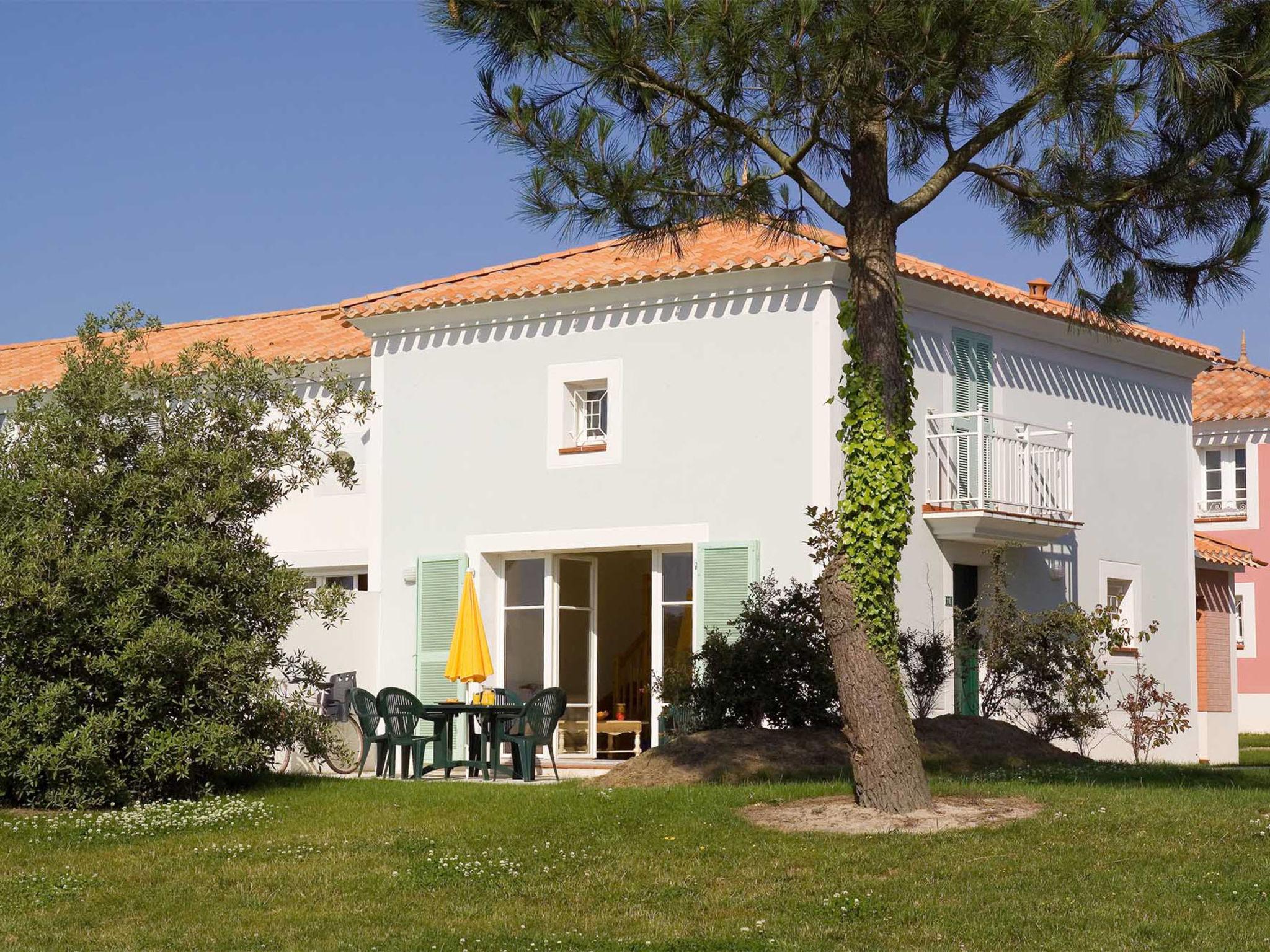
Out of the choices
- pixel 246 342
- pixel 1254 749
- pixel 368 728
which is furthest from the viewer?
pixel 1254 749

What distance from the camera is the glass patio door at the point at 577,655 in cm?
1891

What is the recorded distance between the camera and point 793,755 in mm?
14180

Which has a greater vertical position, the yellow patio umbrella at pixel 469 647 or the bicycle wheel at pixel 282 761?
the yellow patio umbrella at pixel 469 647

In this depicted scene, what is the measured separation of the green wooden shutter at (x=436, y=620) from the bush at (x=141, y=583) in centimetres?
520

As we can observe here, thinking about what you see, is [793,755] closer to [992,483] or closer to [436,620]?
[992,483]

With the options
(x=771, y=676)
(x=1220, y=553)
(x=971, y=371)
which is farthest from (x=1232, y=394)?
(x=771, y=676)

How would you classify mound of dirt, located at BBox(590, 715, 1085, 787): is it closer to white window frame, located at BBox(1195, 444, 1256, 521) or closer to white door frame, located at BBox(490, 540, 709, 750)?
white door frame, located at BBox(490, 540, 709, 750)

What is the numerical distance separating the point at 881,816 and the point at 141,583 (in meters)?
Result: 5.57

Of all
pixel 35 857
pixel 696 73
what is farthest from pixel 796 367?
pixel 35 857

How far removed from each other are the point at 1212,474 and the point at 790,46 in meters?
25.3

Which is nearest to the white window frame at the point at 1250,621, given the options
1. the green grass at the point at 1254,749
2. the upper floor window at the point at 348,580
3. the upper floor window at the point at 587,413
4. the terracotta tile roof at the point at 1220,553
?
the green grass at the point at 1254,749

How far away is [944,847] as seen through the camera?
383 inches

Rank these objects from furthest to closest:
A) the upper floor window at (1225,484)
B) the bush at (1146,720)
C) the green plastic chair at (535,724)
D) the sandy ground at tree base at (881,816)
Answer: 1. the upper floor window at (1225,484)
2. the bush at (1146,720)
3. the green plastic chair at (535,724)
4. the sandy ground at tree base at (881,816)

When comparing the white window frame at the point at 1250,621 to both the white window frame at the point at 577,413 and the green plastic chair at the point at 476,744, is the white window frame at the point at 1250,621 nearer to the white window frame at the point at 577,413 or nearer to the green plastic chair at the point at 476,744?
the white window frame at the point at 577,413
